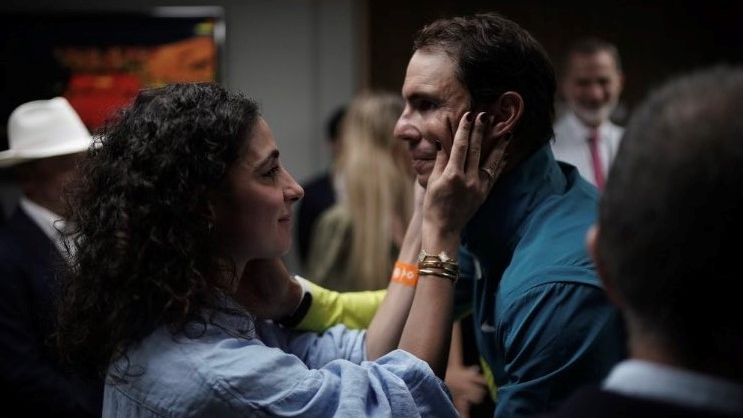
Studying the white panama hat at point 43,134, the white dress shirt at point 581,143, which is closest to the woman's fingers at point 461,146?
the white panama hat at point 43,134

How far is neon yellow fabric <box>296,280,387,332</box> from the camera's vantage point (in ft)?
5.39

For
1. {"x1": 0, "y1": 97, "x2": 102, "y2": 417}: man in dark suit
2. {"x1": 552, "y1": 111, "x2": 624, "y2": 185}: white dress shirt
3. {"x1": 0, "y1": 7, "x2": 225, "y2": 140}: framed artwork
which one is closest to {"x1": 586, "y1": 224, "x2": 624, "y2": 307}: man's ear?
{"x1": 0, "y1": 97, "x2": 102, "y2": 417}: man in dark suit

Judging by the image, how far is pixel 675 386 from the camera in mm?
744

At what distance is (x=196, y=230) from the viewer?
1295 millimetres

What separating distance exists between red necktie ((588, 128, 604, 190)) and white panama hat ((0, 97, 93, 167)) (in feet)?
6.86

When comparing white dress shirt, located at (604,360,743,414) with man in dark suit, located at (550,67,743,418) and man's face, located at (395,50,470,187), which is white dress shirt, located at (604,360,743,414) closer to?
man in dark suit, located at (550,67,743,418)

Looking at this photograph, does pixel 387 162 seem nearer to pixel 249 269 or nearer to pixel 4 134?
pixel 249 269

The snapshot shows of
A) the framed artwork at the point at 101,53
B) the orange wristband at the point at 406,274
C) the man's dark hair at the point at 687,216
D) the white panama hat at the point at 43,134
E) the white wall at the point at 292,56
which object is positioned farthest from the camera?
the white wall at the point at 292,56

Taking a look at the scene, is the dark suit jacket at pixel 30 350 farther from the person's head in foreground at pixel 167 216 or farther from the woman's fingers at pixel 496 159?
the woman's fingers at pixel 496 159

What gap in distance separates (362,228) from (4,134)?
2.12 metres

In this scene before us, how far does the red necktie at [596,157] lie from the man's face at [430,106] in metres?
2.28

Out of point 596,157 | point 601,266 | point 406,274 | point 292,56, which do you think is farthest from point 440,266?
point 292,56

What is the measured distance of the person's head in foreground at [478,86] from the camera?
155 centimetres

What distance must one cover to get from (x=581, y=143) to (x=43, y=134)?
223cm
